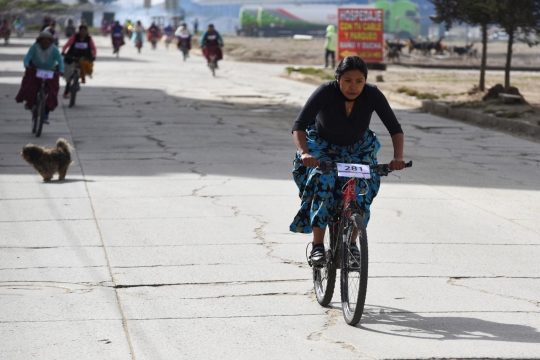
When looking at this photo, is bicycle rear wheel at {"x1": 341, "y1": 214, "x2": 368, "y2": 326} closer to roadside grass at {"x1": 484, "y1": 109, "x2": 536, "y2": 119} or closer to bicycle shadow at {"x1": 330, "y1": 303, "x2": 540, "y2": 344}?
bicycle shadow at {"x1": 330, "y1": 303, "x2": 540, "y2": 344}

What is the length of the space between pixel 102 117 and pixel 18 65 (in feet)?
68.7

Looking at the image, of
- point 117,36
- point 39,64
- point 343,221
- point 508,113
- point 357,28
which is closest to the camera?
point 343,221

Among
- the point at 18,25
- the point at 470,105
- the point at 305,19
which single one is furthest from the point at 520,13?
the point at 305,19

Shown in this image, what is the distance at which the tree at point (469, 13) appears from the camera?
2271cm

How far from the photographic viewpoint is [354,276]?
19.0 ft

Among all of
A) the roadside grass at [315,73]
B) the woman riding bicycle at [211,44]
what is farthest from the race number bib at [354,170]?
the woman riding bicycle at [211,44]

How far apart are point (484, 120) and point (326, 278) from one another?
1477 cm

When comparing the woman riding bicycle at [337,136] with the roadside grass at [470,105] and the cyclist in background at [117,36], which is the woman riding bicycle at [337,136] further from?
the cyclist in background at [117,36]

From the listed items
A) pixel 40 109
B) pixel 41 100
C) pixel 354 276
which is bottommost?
pixel 40 109

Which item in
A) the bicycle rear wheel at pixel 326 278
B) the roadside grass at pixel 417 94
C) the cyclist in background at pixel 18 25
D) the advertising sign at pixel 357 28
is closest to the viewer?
the bicycle rear wheel at pixel 326 278

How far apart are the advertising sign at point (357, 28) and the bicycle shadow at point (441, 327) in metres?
30.9

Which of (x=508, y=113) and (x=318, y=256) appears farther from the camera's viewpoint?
(x=508, y=113)

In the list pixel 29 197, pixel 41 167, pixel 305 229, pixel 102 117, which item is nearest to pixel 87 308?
pixel 305 229

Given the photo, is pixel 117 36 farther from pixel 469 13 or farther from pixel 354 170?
pixel 354 170
